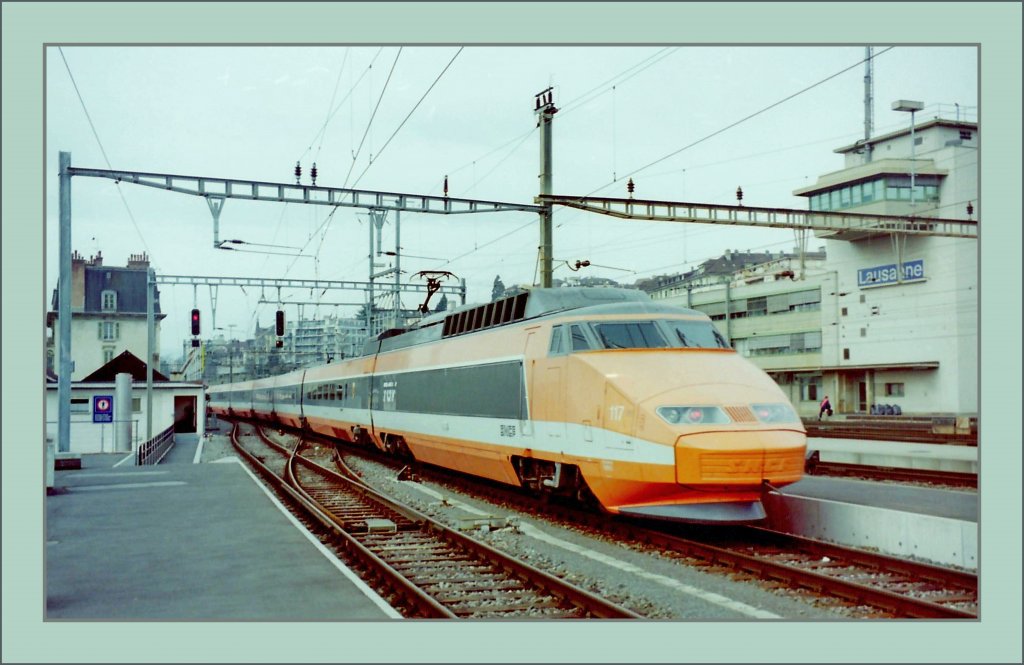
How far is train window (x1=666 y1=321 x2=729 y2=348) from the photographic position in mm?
11906

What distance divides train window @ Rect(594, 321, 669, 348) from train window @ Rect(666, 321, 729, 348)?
239 millimetres

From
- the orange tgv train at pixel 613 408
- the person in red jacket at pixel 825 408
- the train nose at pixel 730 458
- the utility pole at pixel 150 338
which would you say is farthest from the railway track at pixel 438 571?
the utility pole at pixel 150 338

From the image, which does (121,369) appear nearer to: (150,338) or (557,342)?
(150,338)

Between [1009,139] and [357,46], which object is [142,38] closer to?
[357,46]

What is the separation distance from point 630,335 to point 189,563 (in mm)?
6088

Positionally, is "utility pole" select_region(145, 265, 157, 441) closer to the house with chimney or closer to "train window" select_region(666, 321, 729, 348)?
the house with chimney

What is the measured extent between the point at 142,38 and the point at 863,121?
9.13m

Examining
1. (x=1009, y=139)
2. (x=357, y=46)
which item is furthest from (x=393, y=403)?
(x=1009, y=139)

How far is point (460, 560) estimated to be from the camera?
36.2 ft

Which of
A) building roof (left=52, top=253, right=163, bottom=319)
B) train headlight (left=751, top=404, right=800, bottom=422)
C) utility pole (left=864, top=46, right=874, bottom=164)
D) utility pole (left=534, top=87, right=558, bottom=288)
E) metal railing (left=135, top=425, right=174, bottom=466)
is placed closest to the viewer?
utility pole (left=864, top=46, right=874, bottom=164)

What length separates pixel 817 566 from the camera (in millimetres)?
10047

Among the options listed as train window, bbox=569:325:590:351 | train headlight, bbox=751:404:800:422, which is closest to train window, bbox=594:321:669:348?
train window, bbox=569:325:590:351

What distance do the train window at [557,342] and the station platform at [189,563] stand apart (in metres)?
4.15

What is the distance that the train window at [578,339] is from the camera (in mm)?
12086
